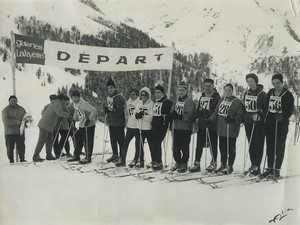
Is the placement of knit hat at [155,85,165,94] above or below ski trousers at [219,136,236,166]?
above

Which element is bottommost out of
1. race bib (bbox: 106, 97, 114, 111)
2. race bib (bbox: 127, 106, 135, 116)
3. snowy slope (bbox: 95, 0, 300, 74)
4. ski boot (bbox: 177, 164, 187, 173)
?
ski boot (bbox: 177, 164, 187, 173)

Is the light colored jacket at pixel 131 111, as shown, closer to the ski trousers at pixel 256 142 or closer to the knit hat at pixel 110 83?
the knit hat at pixel 110 83

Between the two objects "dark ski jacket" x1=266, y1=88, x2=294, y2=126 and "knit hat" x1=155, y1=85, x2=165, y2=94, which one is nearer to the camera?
"dark ski jacket" x1=266, y1=88, x2=294, y2=126

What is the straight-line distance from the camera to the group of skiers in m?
2.04

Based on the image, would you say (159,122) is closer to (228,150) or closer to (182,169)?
(182,169)

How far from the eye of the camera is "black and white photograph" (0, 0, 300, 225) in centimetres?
206

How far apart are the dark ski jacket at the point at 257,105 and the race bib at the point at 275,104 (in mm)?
28

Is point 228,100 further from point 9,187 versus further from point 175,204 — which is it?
point 9,187

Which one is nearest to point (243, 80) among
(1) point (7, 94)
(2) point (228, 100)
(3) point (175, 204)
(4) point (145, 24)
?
(2) point (228, 100)

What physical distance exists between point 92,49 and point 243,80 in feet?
2.50

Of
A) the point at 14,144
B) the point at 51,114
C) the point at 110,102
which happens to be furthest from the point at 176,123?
the point at 14,144

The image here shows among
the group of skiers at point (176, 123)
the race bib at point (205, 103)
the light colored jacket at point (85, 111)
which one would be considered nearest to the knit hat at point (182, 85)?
the group of skiers at point (176, 123)

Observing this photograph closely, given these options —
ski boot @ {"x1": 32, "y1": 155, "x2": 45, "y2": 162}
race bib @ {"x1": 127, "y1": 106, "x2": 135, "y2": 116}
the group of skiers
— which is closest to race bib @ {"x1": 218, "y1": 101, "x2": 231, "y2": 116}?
the group of skiers

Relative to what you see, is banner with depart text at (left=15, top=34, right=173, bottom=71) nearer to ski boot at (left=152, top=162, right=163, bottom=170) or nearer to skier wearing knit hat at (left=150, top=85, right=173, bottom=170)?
skier wearing knit hat at (left=150, top=85, right=173, bottom=170)
